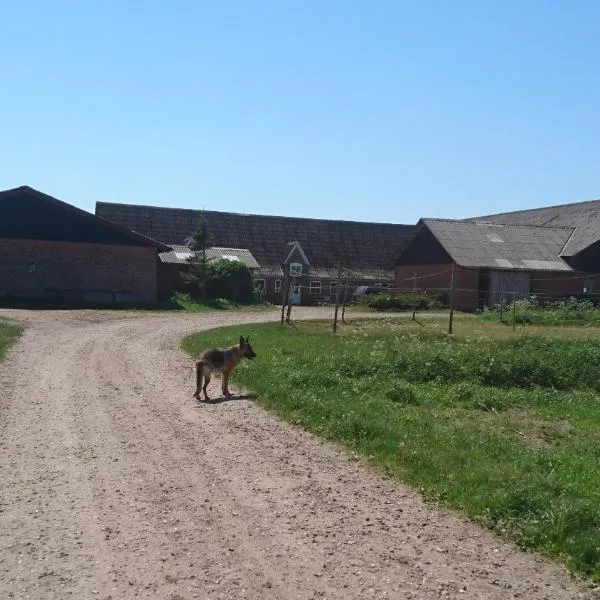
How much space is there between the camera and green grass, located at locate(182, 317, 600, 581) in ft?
22.6

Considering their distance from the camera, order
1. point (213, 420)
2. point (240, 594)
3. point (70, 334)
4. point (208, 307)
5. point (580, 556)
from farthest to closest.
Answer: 1. point (208, 307)
2. point (70, 334)
3. point (213, 420)
4. point (580, 556)
5. point (240, 594)

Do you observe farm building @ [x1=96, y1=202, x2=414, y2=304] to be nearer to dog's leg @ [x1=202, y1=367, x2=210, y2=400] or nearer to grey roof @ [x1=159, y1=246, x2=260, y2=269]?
grey roof @ [x1=159, y1=246, x2=260, y2=269]

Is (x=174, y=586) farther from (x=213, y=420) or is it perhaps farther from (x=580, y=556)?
(x=213, y=420)

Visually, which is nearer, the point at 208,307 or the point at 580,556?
the point at 580,556

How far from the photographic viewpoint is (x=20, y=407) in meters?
11.8

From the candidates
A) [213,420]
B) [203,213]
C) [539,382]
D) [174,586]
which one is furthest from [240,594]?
[203,213]

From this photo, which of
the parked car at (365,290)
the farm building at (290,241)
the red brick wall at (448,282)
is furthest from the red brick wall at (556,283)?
the farm building at (290,241)

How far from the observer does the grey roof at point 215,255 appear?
4706 cm

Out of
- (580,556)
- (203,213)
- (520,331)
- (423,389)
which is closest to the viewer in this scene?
(580,556)

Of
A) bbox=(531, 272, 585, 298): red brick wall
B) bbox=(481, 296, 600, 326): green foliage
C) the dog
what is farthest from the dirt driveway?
bbox=(531, 272, 585, 298): red brick wall

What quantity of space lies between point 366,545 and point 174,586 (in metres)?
1.71

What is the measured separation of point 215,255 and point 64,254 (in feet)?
41.9

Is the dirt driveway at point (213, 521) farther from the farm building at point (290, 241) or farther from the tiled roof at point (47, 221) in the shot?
the farm building at point (290, 241)

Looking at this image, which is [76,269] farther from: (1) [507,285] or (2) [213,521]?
(2) [213,521]
